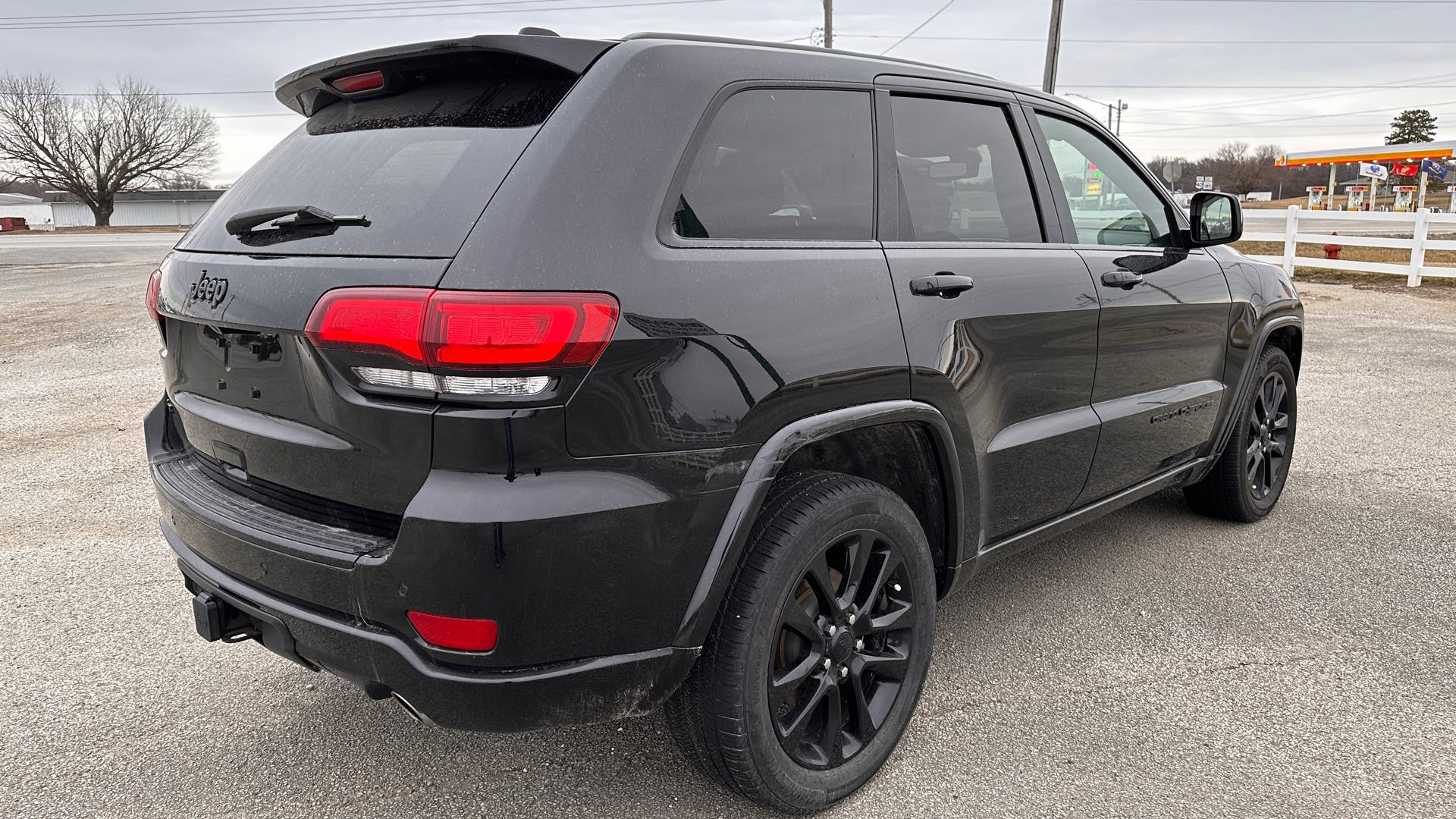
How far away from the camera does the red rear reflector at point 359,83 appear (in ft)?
7.82

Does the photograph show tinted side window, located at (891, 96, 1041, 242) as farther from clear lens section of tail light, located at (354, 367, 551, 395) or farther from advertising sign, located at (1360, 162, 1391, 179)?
advertising sign, located at (1360, 162, 1391, 179)

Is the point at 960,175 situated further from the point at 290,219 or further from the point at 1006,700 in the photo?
the point at 290,219

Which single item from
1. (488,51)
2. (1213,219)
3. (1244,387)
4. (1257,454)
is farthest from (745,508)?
(1257,454)

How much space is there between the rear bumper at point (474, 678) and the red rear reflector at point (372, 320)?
1.84ft

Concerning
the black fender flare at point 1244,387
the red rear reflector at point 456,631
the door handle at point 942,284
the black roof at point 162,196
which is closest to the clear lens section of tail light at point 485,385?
the red rear reflector at point 456,631

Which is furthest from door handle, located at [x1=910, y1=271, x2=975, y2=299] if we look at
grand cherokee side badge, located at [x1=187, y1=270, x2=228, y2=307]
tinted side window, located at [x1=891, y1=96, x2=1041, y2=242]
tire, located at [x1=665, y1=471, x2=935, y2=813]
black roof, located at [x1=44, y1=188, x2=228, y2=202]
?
black roof, located at [x1=44, y1=188, x2=228, y2=202]

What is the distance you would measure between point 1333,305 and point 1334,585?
1058 centimetres

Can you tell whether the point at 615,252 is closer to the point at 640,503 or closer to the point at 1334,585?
the point at 640,503

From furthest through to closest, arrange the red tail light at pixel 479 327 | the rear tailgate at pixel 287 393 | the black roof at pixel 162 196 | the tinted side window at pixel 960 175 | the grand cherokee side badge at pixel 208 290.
A: 1. the black roof at pixel 162 196
2. the tinted side window at pixel 960 175
3. the grand cherokee side badge at pixel 208 290
4. the rear tailgate at pixel 287 393
5. the red tail light at pixel 479 327

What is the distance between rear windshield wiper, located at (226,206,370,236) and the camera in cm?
214

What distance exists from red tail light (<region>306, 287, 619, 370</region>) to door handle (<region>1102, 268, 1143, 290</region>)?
1932mm

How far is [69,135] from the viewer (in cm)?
6144

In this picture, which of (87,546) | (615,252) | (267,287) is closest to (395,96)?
(267,287)

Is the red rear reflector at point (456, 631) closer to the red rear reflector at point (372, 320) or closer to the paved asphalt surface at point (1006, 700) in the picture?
the red rear reflector at point (372, 320)
